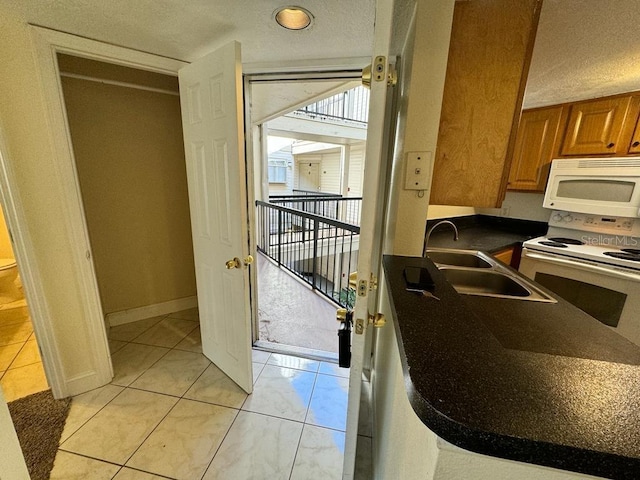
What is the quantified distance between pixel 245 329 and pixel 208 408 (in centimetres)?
53

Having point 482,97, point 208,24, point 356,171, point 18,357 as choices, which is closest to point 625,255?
point 482,97

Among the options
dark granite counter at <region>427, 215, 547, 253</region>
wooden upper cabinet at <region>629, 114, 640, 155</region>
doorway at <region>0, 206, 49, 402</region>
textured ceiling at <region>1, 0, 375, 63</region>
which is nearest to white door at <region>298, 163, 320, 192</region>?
dark granite counter at <region>427, 215, 547, 253</region>

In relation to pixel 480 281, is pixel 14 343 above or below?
below

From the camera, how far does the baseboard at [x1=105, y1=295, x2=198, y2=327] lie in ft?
7.68

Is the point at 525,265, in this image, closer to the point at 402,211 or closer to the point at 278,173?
the point at 402,211

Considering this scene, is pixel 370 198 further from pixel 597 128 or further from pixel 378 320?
pixel 597 128

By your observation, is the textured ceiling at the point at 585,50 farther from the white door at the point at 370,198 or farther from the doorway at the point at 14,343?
the doorway at the point at 14,343

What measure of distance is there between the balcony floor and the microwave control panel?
2384 mm

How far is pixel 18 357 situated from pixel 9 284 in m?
1.12

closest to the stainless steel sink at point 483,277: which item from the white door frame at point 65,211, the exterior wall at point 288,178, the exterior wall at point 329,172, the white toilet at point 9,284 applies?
the white door frame at point 65,211

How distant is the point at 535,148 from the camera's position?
2.43 meters

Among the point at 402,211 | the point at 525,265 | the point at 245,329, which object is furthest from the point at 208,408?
the point at 525,265

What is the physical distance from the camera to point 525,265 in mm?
2240

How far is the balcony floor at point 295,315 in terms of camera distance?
2.31 metres
